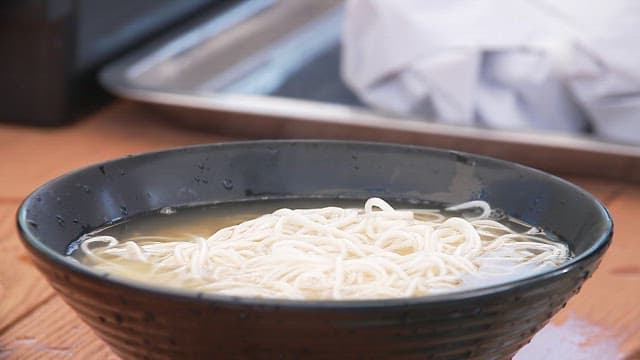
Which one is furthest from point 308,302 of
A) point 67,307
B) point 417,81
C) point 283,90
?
point 283,90

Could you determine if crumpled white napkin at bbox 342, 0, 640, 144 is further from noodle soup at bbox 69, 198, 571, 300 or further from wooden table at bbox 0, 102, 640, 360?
noodle soup at bbox 69, 198, 571, 300

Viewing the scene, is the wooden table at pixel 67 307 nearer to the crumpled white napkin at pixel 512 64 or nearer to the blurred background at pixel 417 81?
the blurred background at pixel 417 81

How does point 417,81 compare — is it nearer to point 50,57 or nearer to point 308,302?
point 50,57

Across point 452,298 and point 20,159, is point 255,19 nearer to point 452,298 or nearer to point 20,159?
point 20,159

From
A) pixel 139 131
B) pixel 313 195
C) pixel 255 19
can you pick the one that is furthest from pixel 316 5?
pixel 313 195

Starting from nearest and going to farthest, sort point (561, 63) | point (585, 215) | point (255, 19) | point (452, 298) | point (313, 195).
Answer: point (452, 298), point (585, 215), point (313, 195), point (561, 63), point (255, 19)

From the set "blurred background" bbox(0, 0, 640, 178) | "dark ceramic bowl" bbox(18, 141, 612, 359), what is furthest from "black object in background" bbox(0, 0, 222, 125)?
"dark ceramic bowl" bbox(18, 141, 612, 359)
